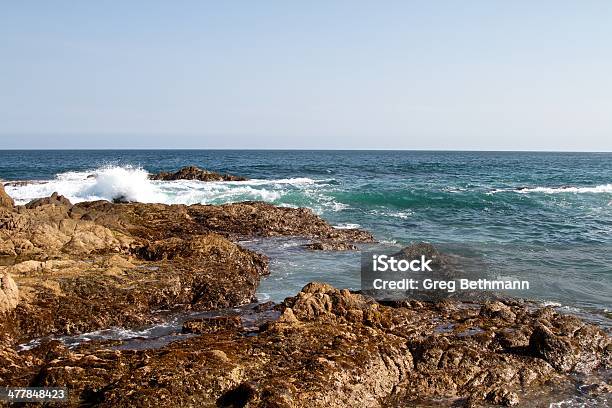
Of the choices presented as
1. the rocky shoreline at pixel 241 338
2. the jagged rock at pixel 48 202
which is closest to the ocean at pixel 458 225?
the rocky shoreline at pixel 241 338

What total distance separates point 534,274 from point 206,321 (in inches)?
474

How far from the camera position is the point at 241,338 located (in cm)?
886

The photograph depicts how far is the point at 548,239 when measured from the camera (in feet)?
77.4

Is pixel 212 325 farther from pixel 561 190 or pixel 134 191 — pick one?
pixel 561 190

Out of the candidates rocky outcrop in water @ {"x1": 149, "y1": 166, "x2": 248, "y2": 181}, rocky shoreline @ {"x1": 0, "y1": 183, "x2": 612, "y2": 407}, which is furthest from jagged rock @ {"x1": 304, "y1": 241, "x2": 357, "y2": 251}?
rocky outcrop in water @ {"x1": 149, "y1": 166, "x2": 248, "y2": 181}

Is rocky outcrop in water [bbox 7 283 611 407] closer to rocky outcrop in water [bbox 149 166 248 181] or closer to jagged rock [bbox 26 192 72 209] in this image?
jagged rock [bbox 26 192 72 209]

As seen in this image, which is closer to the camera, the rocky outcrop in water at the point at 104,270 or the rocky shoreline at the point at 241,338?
the rocky shoreline at the point at 241,338

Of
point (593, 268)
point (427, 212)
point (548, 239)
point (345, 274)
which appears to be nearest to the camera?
point (345, 274)

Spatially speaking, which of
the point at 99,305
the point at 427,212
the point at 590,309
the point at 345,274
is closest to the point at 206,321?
the point at 99,305

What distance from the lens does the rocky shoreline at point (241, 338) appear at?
7117mm

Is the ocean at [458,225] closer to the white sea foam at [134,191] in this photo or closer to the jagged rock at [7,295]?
the white sea foam at [134,191]

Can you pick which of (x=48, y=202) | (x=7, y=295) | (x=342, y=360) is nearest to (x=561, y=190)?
(x=48, y=202)

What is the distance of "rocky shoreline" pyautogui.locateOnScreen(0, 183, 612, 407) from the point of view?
7117 mm

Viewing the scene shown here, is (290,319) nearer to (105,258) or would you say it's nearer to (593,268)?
(105,258)
